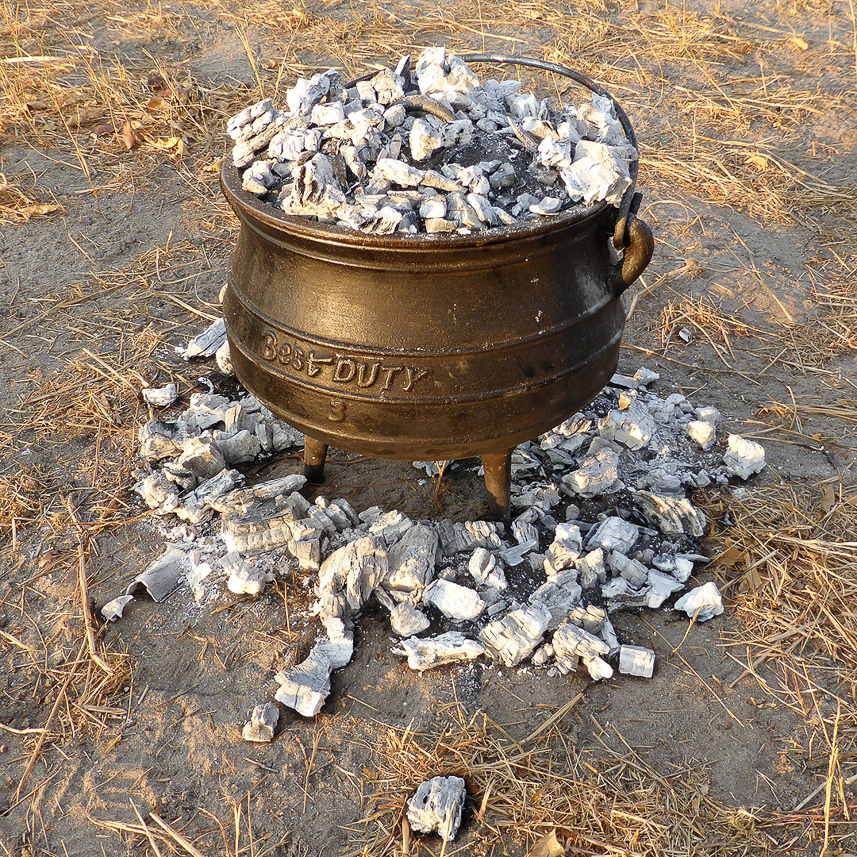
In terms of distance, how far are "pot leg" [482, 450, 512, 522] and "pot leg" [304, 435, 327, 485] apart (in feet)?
1.85

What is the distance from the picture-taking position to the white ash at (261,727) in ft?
6.81

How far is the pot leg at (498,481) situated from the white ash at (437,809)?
0.92 meters

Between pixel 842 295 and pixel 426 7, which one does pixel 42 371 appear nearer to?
pixel 842 295

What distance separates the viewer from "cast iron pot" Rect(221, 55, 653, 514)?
1.94 metres

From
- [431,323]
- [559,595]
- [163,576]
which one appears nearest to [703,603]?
[559,595]

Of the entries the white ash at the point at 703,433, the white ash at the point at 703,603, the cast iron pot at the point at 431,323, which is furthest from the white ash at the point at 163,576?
the white ash at the point at 703,433

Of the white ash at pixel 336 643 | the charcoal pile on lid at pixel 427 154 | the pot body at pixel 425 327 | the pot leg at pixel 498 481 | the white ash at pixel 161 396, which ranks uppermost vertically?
the charcoal pile on lid at pixel 427 154

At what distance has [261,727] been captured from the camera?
6.82 feet

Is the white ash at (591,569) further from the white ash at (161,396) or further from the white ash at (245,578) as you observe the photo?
the white ash at (161,396)

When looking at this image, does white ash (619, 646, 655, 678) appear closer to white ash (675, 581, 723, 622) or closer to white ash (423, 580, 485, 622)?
white ash (675, 581, 723, 622)

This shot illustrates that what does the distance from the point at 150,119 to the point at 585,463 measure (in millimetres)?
3858

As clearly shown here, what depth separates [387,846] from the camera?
187 cm

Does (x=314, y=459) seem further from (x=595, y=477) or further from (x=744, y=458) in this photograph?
(x=744, y=458)

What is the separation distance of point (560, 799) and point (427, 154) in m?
1.63
